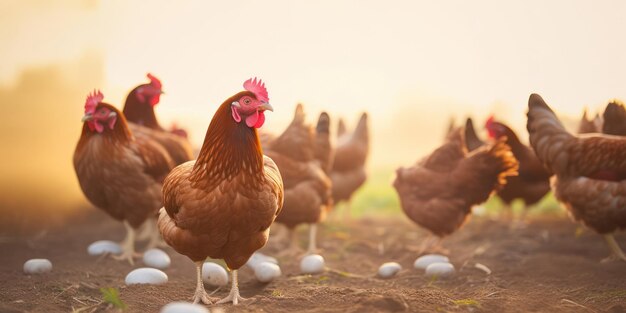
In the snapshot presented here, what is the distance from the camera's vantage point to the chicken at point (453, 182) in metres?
5.02

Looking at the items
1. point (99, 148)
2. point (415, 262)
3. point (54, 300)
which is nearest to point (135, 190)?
point (99, 148)

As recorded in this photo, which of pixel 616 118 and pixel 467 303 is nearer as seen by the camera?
pixel 467 303

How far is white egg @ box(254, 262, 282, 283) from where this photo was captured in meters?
3.94

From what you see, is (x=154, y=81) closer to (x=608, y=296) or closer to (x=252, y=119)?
(x=252, y=119)

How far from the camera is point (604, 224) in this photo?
4309 mm

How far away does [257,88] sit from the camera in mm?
3186

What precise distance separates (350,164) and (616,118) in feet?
10.4

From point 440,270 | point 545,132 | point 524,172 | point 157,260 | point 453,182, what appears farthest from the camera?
point 524,172

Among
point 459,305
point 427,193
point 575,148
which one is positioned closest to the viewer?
point 459,305

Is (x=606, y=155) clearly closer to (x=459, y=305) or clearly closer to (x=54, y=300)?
(x=459, y=305)

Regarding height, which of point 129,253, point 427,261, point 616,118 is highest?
point 616,118

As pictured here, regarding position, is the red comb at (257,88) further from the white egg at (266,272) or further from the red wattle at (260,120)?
the white egg at (266,272)

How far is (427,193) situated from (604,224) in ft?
5.22

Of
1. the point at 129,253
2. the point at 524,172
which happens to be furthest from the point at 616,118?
A: the point at 129,253
